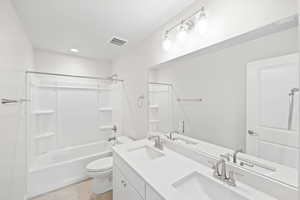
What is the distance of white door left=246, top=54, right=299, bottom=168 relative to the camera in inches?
28.3

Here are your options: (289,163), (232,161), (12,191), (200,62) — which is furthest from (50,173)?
(289,163)

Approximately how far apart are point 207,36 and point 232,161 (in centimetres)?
103

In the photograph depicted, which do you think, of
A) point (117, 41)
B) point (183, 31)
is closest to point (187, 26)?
point (183, 31)

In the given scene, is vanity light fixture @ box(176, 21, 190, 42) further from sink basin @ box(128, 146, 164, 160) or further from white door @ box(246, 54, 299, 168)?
sink basin @ box(128, 146, 164, 160)

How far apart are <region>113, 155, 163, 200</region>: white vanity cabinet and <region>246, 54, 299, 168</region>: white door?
0.77 m

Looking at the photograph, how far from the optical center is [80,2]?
1.26 meters

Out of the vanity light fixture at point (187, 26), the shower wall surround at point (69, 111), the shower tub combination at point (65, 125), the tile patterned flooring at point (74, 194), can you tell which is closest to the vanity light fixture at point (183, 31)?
the vanity light fixture at point (187, 26)

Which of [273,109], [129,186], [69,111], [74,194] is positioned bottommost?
[74,194]

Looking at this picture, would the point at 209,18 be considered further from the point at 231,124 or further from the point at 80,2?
the point at 80,2

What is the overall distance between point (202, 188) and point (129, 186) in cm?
61

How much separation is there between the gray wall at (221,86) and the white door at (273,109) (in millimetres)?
46

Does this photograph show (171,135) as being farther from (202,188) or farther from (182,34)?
(182,34)

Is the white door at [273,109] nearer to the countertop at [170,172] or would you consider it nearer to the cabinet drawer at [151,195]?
the countertop at [170,172]

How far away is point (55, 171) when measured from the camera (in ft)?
6.40
